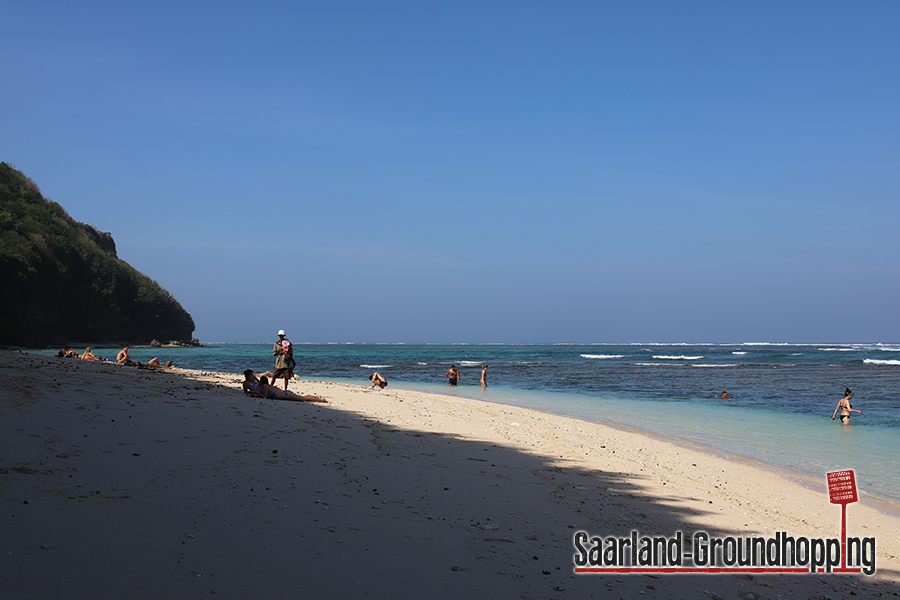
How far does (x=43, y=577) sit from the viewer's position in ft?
9.72

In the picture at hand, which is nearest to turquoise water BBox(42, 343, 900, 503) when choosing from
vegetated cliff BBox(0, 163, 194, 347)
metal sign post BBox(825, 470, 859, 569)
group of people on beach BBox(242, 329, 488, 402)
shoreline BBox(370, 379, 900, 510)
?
shoreline BBox(370, 379, 900, 510)

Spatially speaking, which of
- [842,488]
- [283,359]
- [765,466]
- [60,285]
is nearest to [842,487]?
[842,488]

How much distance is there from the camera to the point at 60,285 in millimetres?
57125

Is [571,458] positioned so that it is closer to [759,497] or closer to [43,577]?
[759,497]

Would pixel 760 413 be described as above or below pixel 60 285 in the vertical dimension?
below

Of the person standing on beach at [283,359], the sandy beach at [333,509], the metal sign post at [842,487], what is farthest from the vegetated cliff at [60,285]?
the metal sign post at [842,487]

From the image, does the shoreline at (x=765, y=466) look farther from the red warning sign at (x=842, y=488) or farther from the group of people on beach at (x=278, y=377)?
the group of people on beach at (x=278, y=377)

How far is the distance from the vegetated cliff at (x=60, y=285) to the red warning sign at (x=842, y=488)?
59.8 metres

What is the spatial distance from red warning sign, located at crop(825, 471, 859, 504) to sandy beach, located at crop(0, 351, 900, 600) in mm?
796

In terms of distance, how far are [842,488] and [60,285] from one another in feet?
232

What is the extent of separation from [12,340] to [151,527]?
60881 millimetres

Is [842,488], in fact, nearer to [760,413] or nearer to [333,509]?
[333,509]

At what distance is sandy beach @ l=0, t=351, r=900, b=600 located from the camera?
11.1ft

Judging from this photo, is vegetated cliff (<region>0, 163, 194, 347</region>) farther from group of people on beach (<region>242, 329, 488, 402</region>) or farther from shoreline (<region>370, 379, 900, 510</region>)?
shoreline (<region>370, 379, 900, 510</region>)
